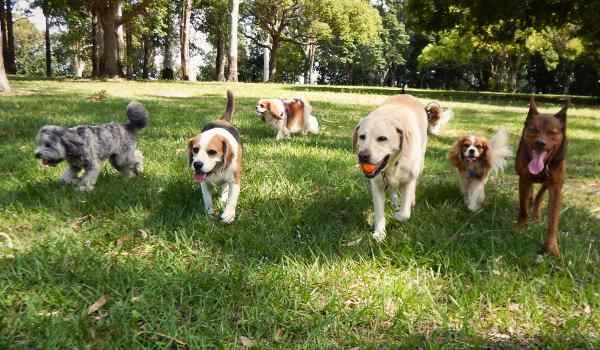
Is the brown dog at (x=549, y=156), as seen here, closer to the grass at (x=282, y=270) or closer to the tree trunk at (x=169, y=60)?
the grass at (x=282, y=270)

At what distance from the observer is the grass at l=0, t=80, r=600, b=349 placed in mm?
2539

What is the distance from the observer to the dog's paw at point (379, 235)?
373cm

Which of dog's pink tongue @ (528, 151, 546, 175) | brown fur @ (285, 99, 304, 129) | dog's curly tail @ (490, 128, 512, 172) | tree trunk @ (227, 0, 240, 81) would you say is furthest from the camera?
tree trunk @ (227, 0, 240, 81)

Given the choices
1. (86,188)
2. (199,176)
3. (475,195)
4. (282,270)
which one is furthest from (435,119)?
(282,270)

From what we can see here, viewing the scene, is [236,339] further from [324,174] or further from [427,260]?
[324,174]

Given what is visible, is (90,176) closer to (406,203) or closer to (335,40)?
(406,203)

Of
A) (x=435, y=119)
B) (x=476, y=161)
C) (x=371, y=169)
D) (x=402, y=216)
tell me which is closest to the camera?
(x=371, y=169)

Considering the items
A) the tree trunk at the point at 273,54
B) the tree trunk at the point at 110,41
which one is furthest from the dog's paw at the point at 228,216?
the tree trunk at the point at 273,54

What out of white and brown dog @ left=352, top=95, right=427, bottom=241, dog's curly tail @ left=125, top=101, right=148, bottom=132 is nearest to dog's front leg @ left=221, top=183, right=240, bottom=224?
white and brown dog @ left=352, top=95, right=427, bottom=241

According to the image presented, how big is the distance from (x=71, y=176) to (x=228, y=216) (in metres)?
2.33

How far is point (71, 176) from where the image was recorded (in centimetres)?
529

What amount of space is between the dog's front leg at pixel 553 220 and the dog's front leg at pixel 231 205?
2.72m

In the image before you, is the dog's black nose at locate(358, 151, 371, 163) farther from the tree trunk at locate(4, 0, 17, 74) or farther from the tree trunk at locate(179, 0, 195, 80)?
the tree trunk at locate(4, 0, 17, 74)

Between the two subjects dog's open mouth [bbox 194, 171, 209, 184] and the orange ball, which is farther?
dog's open mouth [bbox 194, 171, 209, 184]
